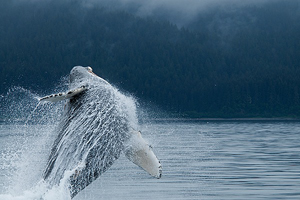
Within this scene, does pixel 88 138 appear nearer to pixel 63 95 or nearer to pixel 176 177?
pixel 63 95

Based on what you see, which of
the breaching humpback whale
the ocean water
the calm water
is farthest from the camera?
the calm water

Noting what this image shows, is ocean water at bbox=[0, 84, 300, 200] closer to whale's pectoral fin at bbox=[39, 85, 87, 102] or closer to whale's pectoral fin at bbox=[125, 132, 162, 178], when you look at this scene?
whale's pectoral fin at bbox=[125, 132, 162, 178]

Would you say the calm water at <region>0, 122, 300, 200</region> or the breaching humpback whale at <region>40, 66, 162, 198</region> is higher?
the breaching humpback whale at <region>40, 66, 162, 198</region>

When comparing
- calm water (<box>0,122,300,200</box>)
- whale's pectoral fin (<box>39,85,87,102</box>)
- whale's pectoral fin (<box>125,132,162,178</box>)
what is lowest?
calm water (<box>0,122,300,200</box>)

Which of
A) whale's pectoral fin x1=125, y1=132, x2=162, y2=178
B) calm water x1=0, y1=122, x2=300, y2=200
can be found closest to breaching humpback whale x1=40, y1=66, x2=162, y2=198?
whale's pectoral fin x1=125, y1=132, x2=162, y2=178

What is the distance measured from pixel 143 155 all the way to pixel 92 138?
107cm

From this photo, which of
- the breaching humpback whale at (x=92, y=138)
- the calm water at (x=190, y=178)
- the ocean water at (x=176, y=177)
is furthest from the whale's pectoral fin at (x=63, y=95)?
the calm water at (x=190, y=178)

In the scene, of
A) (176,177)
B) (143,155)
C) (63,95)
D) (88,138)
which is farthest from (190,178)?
(63,95)

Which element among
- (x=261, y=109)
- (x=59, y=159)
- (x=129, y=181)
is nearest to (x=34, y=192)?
(x=59, y=159)

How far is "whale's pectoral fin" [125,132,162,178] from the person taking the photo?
36.3 feet

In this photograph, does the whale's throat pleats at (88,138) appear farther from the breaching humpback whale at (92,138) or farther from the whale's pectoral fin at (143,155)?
the whale's pectoral fin at (143,155)

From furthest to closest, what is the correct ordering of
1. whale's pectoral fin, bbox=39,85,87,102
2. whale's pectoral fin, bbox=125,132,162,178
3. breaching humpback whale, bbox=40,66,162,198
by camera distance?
1. whale's pectoral fin, bbox=39,85,87,102
2. breaching humpback whale, bbox=40,66,162,198
3. whale's pectoral fin, bbox=125,132,162,178

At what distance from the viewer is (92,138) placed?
11703 mm

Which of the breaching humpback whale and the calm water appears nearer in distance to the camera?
the breaching humpback whale
